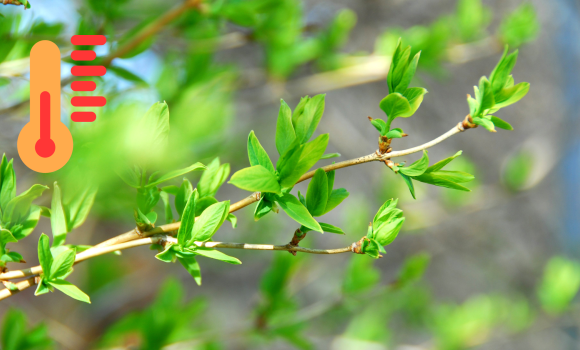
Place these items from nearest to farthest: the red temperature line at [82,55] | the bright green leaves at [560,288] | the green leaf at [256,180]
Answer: the green leaf at [256,180] → the red temperature line at [82,55] → the bright green leaves at [560,288]

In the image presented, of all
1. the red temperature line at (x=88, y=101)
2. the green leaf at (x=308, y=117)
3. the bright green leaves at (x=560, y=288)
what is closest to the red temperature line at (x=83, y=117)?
the red temperature line at (x=88, y=101)

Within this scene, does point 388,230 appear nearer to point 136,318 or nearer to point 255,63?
point 136,318

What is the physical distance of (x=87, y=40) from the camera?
0.67ft

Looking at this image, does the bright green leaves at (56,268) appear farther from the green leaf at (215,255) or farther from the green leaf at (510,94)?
the green leaf at (510,94)

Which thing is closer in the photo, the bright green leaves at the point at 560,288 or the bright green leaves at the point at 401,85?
the bright green leaves at the point at 401,85

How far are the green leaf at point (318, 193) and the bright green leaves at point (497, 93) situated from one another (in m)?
0.05

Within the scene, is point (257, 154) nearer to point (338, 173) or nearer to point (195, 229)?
point (195, 229)

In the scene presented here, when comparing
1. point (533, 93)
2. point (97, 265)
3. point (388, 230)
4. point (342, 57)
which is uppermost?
point (533, 93)

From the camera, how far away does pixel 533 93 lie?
83 centimetres

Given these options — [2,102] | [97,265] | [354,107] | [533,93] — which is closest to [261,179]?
[2,102]

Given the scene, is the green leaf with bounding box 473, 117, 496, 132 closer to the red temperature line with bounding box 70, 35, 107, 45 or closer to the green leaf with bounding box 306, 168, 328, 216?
the green leaf with bounding box 306, 168, 328, 216

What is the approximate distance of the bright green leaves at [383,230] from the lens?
0.12m

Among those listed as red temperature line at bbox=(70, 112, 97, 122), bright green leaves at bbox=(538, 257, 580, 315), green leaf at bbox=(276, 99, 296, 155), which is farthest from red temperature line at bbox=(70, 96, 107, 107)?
bright green leaves at bbox=(538, 257, 580, 315)

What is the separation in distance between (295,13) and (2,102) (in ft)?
0.84
